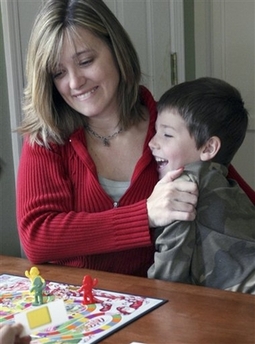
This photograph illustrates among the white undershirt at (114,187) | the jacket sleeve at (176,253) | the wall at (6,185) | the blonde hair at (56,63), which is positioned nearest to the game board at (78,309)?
the jacket sleeve at (176,253)

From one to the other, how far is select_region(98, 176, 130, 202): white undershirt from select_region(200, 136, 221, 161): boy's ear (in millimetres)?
249

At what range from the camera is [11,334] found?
2.56ft

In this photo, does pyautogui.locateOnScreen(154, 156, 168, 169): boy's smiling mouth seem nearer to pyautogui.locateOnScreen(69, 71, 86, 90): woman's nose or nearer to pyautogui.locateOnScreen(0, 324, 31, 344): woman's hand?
pyautogui.locateOnScreen(69, 71, 86, 90): woman's nose

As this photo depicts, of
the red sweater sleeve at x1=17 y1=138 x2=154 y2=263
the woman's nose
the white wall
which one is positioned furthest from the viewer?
the white wall

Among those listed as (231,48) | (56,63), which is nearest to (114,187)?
(56,63)

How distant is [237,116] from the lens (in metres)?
1.48

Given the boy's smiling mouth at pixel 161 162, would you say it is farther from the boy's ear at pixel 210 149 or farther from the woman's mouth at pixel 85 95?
the woman's mouth at pixel 85 95

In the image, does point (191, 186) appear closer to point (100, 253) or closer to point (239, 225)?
point (239, 225)

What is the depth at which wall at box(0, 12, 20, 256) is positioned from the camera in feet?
7.13

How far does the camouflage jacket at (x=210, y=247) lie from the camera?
128 centimetres

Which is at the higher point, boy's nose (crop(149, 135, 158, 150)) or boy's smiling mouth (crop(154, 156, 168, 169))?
boy's nose (crop(149, 135, 158, 150))

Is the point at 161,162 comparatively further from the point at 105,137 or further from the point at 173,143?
the point at 105,137

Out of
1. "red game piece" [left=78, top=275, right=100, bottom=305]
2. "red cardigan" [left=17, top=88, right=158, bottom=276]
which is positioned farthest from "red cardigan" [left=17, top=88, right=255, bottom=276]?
"red game piece" [left=78, top=275, right=100, bottom=305]

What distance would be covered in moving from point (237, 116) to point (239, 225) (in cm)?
29
